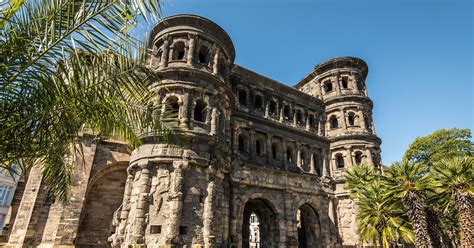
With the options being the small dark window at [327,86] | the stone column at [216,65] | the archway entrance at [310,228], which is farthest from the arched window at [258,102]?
the archway entrance at [310,228]

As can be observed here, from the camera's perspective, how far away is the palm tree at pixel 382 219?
532 inches

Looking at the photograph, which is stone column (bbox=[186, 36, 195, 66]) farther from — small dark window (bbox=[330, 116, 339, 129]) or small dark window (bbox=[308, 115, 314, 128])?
small dark window (bbox=[330, 116, 339, 129])

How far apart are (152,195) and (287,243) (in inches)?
365

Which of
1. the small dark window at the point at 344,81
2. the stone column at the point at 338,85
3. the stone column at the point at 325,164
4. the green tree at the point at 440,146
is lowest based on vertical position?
the stone column at the point at 325,164

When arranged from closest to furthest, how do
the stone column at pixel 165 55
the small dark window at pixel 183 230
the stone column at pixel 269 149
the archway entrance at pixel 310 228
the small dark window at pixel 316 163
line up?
the small dark window at pixel 183 230, the stone column at pixel 165 55, the stone column at pixel 269 149, the archway entrance at pixel 310 228, the small dark window at pixel 316 163

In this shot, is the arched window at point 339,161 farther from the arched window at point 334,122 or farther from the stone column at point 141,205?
the stone column at point 141,205

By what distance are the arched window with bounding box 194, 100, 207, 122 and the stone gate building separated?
0.21 feet

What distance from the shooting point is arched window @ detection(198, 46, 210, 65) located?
51.4 ft

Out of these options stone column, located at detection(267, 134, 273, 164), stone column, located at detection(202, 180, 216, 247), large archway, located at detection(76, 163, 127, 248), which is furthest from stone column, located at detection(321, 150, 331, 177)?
large archway, located at detection(76, 163, 127, 248)

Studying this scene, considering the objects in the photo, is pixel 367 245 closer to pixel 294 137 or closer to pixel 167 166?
pixel 294 137

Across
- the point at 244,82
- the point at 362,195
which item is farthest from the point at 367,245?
the point at 244,82

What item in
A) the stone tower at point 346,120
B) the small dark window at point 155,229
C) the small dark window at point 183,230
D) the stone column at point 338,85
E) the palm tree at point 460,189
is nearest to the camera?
the small dark window at point 155,229

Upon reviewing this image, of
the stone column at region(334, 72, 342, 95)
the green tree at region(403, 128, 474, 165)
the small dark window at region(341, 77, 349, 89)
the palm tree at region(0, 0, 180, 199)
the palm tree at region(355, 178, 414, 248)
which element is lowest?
the palm tree at region(355, 178, 414, 248)

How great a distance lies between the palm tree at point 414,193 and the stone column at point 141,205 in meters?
12.0
